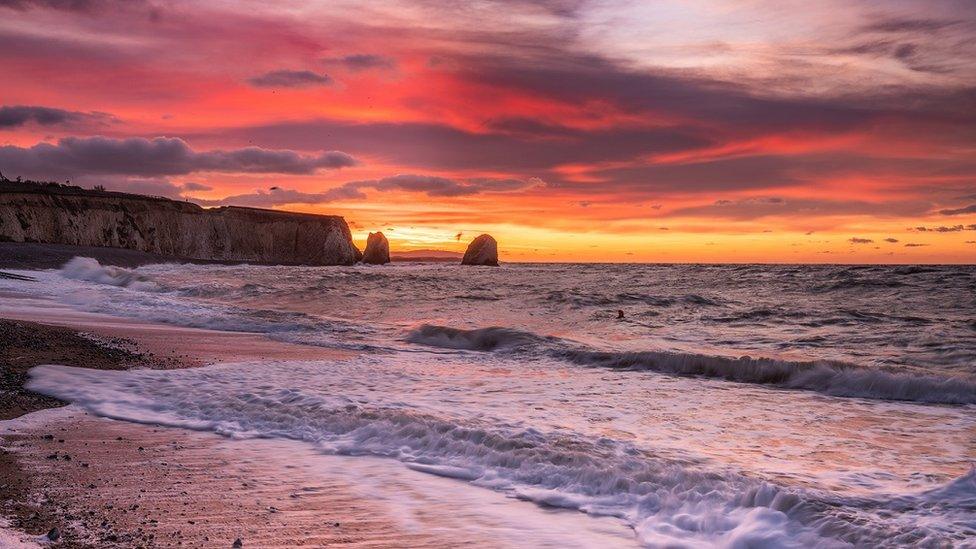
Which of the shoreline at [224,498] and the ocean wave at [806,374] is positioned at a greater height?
the ocean wave at [806,374]

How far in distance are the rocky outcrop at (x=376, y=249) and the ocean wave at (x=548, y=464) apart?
11528 centimetres

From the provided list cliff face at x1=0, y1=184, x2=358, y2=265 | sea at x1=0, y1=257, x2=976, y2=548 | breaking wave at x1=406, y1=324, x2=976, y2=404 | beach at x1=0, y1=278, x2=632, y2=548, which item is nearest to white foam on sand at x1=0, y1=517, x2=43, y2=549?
beach at x1=0, y1=278, x2=632, y2=548

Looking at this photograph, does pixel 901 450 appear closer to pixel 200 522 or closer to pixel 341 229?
pixel 200 522

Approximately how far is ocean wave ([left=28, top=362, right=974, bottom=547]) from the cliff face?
69.6 m

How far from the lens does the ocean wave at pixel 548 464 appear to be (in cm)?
419

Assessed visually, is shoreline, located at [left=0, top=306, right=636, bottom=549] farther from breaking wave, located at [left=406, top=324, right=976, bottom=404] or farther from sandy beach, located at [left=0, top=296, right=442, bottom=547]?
breaking wave, located at [left=406, top=324, right=976, bottom=404]

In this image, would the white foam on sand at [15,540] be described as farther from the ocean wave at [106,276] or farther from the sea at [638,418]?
the ocean wave at [106,276]

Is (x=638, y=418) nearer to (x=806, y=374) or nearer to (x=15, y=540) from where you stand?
(x=806, y=374)

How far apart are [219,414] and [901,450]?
674 cm

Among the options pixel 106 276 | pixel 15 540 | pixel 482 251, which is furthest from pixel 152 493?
pixel 482 251

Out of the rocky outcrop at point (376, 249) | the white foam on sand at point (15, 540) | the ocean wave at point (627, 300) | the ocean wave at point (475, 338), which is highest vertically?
the rocky outcrop at point (376, 249)

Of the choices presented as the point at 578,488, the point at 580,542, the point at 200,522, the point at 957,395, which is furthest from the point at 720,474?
the point at 957,395

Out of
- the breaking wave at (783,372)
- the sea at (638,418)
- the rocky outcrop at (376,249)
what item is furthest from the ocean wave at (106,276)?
the rocky outcrop at (376,249)

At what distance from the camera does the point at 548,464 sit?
5.42 m
